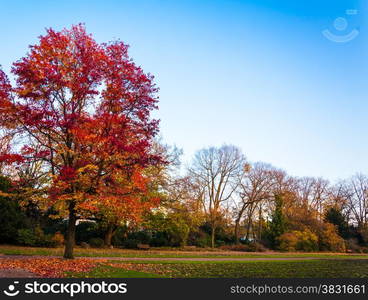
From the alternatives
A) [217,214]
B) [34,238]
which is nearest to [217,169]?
[217,214]

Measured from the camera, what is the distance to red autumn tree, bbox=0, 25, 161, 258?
15.1m

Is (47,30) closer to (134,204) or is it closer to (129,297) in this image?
(134,204)

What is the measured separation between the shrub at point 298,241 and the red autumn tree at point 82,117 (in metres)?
28.8

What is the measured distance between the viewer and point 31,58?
1514 cm

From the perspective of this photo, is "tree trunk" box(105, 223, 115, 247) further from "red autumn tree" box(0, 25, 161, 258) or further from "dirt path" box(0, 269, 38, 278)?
"dirt path" box(0, 269, 38, 278)

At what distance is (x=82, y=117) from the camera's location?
15.8 metres

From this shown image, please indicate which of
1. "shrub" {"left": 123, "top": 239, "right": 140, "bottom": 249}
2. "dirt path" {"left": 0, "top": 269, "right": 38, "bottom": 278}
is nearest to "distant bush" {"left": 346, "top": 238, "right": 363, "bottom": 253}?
"shrub" {"left": 123, "top": 239, "right": 140, "bottom": 249}

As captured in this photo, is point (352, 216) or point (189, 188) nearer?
point (189, 188)

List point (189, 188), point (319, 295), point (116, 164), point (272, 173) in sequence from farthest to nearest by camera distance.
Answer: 1. point (272, 173)
2. point (189, 188)
3. point (116, 164)
4. point (319, 295)

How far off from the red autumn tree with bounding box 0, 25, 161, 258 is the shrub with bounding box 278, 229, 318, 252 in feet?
94.4

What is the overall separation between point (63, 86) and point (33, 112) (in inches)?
69.3

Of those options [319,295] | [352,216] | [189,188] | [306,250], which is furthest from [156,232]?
[352,216]

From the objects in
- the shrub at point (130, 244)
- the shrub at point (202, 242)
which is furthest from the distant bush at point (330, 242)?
the shrub at point (130, 244)

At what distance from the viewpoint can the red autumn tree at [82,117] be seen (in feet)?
49.6
